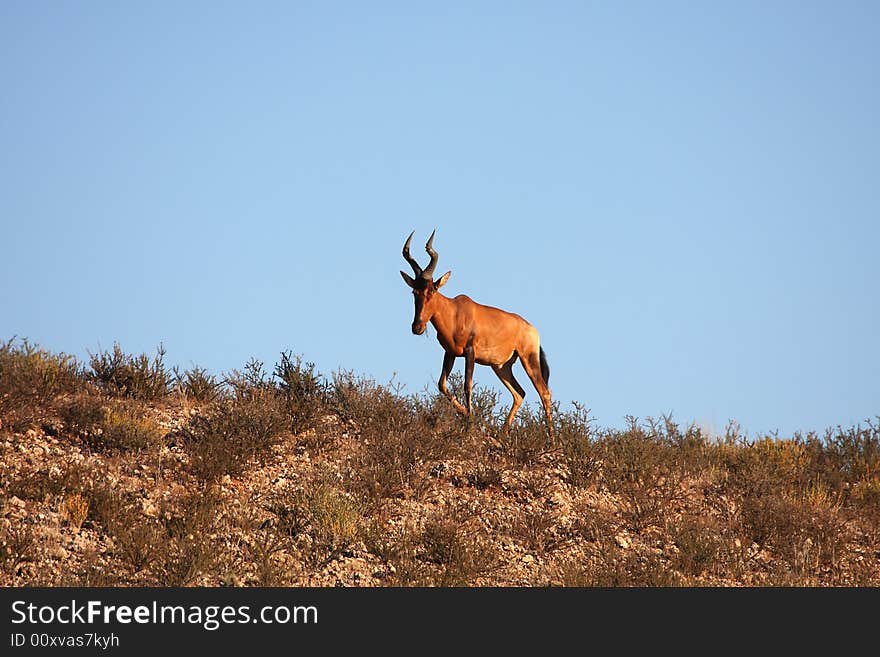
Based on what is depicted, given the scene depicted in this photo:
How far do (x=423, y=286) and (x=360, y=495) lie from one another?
3.81m

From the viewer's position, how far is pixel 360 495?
14.3 m

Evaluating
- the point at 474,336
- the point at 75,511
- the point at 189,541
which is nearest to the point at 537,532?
the point at 474,336

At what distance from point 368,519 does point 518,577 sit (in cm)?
216

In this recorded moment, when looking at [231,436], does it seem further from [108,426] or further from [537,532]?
[537,532]

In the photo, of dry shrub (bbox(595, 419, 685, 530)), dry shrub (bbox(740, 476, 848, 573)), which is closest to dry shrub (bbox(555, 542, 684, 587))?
dry shrub (bbox(595, 419, 685, 530))

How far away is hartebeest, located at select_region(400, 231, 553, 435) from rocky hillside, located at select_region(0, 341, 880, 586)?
558 mm

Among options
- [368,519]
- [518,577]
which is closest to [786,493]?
[518,577]

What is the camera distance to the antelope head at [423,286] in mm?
16453

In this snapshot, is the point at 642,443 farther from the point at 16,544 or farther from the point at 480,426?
the point at 16,544

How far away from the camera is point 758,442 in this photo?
65.9 ft

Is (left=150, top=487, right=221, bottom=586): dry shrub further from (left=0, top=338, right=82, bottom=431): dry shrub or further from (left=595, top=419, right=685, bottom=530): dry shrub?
(left=595, top=419, right=685, bottom=530): dry shrub

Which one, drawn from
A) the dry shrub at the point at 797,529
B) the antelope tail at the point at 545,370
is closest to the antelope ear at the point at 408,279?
the antelope tail at the point at 545,370

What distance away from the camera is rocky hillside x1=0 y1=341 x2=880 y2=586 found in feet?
41.6

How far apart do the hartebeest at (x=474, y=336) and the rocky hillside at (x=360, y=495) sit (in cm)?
56
